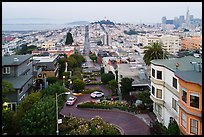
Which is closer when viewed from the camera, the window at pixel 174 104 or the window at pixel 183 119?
the window at pixel 183 119

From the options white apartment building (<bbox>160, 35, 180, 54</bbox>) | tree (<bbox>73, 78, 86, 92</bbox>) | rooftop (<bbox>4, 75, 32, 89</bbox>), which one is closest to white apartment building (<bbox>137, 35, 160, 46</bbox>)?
white apartment building (<bbox>160, 35, 180, 54</bbox>)

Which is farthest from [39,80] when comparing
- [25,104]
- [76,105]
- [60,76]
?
[25,104]

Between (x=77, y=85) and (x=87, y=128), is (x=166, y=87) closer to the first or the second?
(x=87, y=128)

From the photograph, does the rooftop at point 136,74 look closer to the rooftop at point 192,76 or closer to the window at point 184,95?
the rooftop at point 192,76

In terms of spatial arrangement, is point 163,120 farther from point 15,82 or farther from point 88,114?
point 15,82

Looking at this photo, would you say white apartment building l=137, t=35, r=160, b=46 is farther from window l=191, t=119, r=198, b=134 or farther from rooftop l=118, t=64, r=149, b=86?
window l=191, t=119, r=198, b=134

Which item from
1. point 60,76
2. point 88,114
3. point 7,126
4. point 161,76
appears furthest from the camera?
point 60,76

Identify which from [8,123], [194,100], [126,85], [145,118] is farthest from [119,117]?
[8,123]

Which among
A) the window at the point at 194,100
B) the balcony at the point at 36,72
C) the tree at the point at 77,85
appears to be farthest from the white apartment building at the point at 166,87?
the balcony at the point at 36,72

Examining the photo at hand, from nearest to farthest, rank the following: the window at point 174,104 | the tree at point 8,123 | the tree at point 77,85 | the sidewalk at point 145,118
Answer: the tree at point 8,123
the window at point 174,104
the sidewalk at point 145,118
the tree at point 77,85
